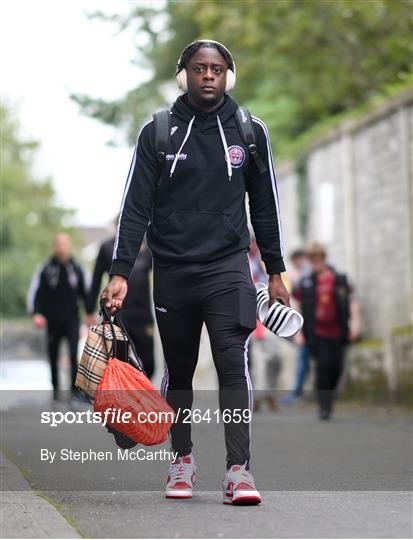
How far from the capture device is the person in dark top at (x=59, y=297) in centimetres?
1457

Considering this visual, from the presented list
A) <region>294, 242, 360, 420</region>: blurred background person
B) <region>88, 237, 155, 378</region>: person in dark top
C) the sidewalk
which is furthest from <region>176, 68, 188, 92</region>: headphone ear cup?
<region>294, 242, 360, 420</region>: blurred background person

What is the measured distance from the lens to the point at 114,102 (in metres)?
35.7

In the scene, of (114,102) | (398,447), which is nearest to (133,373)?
(398,447)

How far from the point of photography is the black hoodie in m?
6.44

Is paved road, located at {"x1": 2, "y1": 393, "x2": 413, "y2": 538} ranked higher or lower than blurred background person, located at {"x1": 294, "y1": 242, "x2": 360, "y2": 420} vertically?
lower

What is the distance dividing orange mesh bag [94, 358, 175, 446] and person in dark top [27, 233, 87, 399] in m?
8.35

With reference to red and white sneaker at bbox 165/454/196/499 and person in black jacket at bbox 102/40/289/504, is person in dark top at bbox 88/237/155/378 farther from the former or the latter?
person in black jacket at bbox 102/40/289/504

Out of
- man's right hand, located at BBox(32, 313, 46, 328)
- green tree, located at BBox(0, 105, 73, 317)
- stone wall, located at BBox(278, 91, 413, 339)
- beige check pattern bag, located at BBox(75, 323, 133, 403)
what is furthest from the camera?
green tree, located at BBox(0, 105, 73, 317)

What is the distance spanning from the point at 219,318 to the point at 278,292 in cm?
36

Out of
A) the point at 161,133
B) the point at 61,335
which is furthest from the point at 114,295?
the point at 61,335

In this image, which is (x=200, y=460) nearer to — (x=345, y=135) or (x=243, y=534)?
(x=243, y=534)

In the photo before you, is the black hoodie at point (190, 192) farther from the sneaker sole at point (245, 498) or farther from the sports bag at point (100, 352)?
the sneaker sole at point (245, 498)

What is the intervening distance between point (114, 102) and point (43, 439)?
26.0 m

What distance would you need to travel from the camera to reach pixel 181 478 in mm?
6543
